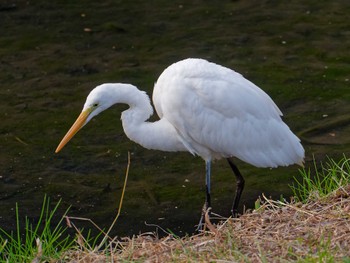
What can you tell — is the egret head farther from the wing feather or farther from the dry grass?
the dry grass

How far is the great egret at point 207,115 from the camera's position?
18.4 feet

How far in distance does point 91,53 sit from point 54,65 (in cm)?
42

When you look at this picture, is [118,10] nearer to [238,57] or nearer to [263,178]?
[238,57]

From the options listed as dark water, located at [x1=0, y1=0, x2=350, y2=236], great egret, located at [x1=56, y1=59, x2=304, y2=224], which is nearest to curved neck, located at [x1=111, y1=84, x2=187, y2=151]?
great egret, located at [x1=56, y1=59, x2=304, y2=224]

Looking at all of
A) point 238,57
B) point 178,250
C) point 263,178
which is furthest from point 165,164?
point 178,250

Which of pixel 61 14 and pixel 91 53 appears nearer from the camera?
pixel 91 53

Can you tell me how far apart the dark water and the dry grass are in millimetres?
1453

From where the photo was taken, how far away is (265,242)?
14.1 feet

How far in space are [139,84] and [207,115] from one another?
2647mm

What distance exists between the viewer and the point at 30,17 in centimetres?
986

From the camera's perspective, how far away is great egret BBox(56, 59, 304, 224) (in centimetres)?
561

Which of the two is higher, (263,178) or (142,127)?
(142,127)

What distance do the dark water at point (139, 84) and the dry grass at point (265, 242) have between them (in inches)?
57.2

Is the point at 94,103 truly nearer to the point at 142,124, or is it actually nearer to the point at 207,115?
the point at 142,124
